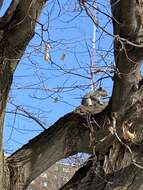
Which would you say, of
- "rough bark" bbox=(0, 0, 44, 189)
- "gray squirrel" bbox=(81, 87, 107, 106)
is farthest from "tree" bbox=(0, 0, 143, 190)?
"gray squirrel" bbox=(81, 87, 107, 106)

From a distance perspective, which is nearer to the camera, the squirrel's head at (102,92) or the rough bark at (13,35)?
the rough bark at (13,35)

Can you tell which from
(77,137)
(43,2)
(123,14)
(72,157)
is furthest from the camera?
(72,157)

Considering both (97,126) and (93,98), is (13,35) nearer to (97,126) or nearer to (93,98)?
(93,98)

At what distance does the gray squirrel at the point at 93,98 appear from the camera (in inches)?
245

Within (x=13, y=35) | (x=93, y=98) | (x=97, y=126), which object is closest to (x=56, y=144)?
(x=97, y=126)

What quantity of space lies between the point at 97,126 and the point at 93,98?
1.32 feet

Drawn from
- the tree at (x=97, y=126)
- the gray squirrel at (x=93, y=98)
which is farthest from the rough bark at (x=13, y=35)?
the gray squirrel at (x=93, y=98)

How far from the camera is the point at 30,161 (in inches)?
241

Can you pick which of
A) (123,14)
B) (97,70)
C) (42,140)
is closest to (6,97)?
(42,140)

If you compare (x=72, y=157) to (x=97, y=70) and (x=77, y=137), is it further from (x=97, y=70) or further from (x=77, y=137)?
→ (x=97, y=70)

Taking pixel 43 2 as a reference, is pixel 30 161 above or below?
below

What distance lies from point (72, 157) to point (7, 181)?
1041 mm

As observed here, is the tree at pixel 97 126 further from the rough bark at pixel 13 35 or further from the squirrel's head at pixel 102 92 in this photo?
the squirrel's head at pixel 102 92

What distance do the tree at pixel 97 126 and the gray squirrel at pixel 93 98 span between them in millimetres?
158
